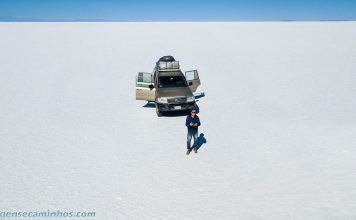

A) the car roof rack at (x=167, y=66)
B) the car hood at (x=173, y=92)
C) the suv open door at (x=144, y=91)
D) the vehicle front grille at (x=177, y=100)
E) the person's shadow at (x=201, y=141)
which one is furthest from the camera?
the car roof rack at (x=167, y=66)

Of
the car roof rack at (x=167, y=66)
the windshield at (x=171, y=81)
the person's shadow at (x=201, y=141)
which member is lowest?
the person's shadow at (x=201, y=141)

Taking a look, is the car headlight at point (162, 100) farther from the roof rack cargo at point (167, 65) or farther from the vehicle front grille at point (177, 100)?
the roof rack cargo at point (167, 65)

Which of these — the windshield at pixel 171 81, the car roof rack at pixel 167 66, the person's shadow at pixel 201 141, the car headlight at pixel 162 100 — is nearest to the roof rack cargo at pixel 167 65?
the car roof rack at pixel 167 66

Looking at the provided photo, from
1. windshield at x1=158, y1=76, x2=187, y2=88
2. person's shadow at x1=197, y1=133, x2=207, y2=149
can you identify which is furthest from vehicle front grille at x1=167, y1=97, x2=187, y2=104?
person's shadow at x1=197, y1=133, x2=207, y2=149

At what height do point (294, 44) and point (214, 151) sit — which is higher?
point (294, 44)

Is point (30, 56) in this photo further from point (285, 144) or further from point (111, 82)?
point (285, 144)

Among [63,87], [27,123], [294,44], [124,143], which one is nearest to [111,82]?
[63,87]

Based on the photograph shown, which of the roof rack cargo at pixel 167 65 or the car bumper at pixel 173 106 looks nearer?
the car bumper at pixel 173 106
